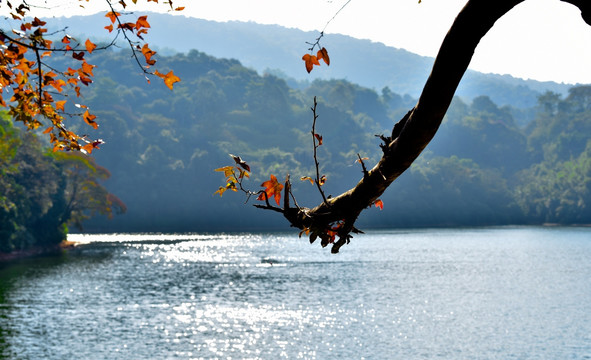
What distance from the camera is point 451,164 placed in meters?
171

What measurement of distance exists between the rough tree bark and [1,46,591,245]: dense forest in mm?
136268

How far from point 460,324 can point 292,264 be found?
121 ft

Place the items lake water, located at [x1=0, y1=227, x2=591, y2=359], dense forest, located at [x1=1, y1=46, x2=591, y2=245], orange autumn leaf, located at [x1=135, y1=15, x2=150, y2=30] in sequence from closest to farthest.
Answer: orange autumn leaf, located at [x1=135, y1=15, x2=150, y2=30], lake water, located at [x1=0, y1=227, x2=591, y2=359], dense forest, located at [x1=1, y1=46, x2=591, y2=245]

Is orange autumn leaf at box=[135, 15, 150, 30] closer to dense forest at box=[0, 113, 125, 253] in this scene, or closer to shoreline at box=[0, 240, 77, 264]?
dense forest at box=[0, 113, 125, 253]

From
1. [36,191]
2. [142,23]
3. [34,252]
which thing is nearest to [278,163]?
[34,252]

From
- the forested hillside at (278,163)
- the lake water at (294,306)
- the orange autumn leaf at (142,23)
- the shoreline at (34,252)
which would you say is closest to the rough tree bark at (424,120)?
the orange autumn leaf at (142,23)

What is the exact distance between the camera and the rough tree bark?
11.1 feet

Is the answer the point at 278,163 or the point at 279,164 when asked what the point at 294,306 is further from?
the point at 278,163

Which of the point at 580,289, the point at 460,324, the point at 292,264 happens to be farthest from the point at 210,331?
the point at 292,264

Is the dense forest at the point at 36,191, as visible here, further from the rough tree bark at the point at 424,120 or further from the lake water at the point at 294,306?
the rough tree bark at the point at 424,120

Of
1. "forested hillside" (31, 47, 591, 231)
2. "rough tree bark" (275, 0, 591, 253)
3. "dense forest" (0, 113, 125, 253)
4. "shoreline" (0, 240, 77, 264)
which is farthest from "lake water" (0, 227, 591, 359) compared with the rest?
"forested hillside" (31, 47, 591, 231)

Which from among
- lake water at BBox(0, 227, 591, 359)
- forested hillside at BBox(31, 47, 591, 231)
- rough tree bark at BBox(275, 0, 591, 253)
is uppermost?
forested hillside at BBox(31, 47, 591, 231)

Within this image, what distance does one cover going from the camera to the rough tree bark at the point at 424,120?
338cm

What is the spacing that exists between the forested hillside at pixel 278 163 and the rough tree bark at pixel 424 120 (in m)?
138
